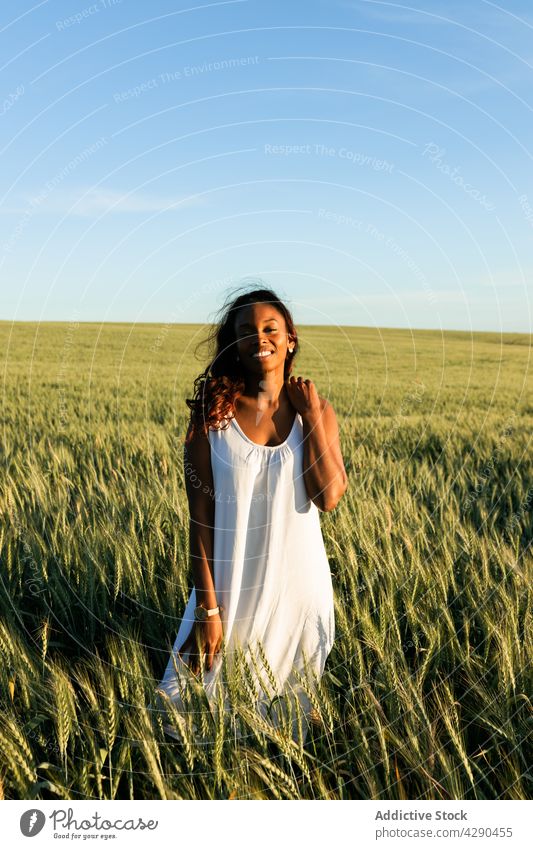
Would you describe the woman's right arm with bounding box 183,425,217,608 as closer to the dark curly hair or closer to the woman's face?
the dark curly hair

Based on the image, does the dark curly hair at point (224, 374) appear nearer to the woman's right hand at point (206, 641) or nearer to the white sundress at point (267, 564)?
the white sundress at point (267, 564)

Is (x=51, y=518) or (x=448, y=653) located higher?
(x=51, y=518)

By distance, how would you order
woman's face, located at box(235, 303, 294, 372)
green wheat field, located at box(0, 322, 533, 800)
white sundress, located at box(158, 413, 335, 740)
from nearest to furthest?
green wheat field, located at box(0, 322, 533, 800)
woman's face, located at box(235, 303, 294, 372)
white sundress, located at box(158, 413, 335, 740)

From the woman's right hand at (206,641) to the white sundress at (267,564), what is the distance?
38 mm

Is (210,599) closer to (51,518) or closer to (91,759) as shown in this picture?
(91,759)

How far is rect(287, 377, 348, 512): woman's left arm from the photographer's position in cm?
258

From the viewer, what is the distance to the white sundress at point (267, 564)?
8.57 ft

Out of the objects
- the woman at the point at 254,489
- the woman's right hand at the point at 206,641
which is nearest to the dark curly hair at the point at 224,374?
the woman at the point at 254,489

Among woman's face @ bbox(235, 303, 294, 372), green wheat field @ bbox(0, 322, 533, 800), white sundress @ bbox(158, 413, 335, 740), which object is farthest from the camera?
white sundress @ bbox(158, 413, 335, 740)

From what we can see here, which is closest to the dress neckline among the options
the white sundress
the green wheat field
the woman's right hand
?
the white sundress

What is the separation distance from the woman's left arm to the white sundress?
5 centimetres

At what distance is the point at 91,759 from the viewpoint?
233cm

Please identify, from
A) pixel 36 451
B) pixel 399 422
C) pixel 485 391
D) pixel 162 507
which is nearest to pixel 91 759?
pixel 162 507

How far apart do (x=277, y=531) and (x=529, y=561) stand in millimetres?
1859
